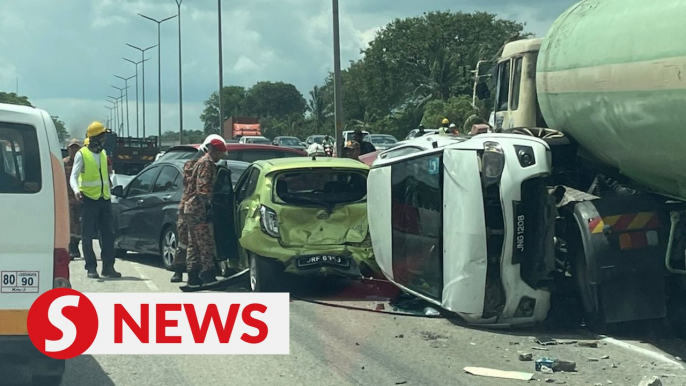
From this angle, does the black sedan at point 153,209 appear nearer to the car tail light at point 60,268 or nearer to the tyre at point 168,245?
the tyre at point 168,245

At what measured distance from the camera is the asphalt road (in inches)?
277

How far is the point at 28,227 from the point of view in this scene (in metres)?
5.79

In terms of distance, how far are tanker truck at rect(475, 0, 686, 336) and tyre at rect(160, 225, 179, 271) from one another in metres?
5.12

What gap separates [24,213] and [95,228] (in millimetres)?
7045

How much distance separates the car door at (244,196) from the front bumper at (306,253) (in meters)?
0.41

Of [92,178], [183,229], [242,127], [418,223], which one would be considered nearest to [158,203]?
[92,178]

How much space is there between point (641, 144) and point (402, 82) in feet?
224

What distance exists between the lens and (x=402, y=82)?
248ft

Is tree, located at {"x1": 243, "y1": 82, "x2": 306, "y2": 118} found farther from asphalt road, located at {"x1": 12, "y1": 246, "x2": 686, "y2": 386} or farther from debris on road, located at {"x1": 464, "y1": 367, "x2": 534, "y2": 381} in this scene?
debris on road, located at {"x1": 464, "y1": 367, "x2": 534, "y2": 381}

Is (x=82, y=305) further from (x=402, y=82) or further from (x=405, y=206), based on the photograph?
(x=402, y=82)

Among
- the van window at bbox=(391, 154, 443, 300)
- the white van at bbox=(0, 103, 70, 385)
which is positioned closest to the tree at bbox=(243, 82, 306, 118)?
the van window at bbox=(391, 154, 443, 300)

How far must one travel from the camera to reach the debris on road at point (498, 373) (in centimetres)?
710

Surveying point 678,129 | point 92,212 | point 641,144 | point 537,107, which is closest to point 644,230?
point 641,144

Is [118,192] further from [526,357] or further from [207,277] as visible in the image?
[526,357]
